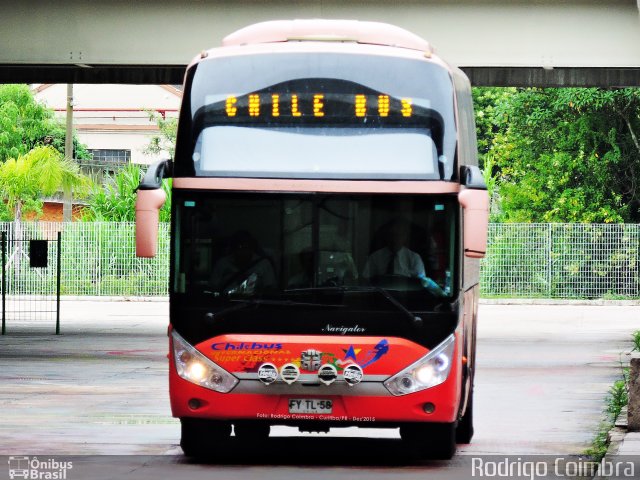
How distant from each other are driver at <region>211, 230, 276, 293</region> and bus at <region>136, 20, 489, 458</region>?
1cm

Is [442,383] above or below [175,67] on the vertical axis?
below

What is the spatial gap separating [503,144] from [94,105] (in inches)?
1748

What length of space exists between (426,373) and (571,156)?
35.7 metres

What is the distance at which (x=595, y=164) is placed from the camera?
4538 cm

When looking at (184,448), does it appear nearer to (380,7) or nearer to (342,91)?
(342,91)

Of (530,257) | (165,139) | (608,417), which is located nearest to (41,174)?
(530,257)

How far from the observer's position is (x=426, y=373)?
11008 mm

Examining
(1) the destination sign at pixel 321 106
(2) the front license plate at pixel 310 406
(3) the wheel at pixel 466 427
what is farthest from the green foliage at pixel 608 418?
(1) the destination sign at pixel 321 106

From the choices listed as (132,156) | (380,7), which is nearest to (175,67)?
(380,7)

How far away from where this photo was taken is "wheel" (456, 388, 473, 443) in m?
13.0

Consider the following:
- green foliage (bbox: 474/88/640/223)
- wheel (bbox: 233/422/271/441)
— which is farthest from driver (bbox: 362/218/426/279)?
green foliage (bbox: 474/88/640/223)

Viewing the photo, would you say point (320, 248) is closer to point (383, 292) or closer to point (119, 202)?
point (383, 292)

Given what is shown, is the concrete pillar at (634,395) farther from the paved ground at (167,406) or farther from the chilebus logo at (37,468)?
the chilebus logo at (37,468)

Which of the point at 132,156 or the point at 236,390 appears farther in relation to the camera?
the point at 132,156
